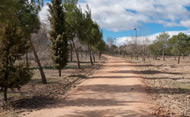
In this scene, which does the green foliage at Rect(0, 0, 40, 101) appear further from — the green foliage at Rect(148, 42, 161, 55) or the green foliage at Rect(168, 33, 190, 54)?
the green foliage at Rect(148, 42, 161, 55)

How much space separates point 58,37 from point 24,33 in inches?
189

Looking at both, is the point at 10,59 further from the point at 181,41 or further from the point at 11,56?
the point at 181,41

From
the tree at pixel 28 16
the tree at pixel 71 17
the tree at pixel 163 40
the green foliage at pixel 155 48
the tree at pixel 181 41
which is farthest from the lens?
the green foliage at pixel 155 48

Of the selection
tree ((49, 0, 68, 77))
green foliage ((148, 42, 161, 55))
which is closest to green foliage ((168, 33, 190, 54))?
green foliage ((148, 42, 161, 55))

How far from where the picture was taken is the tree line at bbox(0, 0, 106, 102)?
21.9 feet

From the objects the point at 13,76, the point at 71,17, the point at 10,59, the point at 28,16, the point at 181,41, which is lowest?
the point at 13,76

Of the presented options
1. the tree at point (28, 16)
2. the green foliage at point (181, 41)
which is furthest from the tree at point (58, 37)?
the green foliage at point (181, 41)

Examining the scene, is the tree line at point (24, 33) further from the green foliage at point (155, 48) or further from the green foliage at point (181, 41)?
the green foliage at point (155, 48)

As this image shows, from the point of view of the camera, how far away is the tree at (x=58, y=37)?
14.0 m

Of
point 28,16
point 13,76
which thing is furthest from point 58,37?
point 13,76

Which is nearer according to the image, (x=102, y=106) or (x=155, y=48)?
(x=102, y=106)

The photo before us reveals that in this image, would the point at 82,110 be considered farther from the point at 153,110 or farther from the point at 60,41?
the point at 60,41

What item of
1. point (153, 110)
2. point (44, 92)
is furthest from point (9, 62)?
point (153, 110)

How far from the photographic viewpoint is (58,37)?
13.8m
